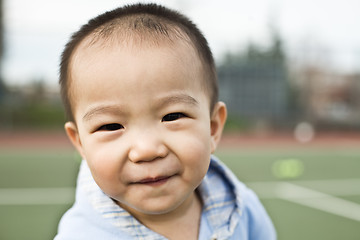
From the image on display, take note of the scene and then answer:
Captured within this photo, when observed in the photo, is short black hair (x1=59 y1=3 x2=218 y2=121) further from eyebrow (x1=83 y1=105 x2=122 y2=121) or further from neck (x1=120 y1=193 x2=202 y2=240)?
neck (x1=120 y1=193 x2=202 y2=240)

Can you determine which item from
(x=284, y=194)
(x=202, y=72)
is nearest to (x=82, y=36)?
(x=202, y=72)

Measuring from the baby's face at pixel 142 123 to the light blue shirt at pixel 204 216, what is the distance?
11 centimetres

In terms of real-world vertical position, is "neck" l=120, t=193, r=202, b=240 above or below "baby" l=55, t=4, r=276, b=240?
below

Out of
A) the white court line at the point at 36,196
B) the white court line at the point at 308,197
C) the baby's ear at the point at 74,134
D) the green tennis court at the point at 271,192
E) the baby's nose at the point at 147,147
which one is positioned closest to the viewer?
the baby's nose at the point at 147,147

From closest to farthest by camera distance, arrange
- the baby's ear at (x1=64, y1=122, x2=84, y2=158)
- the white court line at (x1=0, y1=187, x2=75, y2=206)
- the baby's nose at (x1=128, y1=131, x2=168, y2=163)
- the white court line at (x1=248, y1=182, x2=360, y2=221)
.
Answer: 1. the baby's nose at (x1=128, y1=131, x2=168, y2=163)
2. the baby's ear at (x1=64, y1=122, x2=84, y2=158)
3. the white court line at (x1=248, y1=182, x2=360, y2=221)
4. the white court line at (x1=0, y1=187, x2=75, y2=206)

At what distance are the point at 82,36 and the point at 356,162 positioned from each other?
7949 millimetres

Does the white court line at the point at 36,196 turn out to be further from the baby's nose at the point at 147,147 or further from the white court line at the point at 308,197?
the baby's nose at the point at 147,147

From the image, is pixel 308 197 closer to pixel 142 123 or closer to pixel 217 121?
pixel 217 121

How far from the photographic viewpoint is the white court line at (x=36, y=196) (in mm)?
4734

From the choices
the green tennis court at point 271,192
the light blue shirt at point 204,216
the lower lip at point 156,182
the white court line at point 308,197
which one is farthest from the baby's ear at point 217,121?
the white court line at point 308,197

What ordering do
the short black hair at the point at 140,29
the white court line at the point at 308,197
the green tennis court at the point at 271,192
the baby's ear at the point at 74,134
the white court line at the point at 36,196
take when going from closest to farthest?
the short black hair at the point at 140,29 → the baby's ear at the point at 74,134 → the green tennis court at the point at 271,192 → the white court line at the point at 308,197 → the white court line at the point at 36,196

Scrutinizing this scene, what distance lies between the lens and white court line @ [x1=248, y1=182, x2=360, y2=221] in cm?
441

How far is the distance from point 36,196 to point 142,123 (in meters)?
4.36

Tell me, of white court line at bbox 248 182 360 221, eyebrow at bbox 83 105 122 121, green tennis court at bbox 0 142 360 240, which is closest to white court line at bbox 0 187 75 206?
green tennis court at bbox 0 142 360 240
